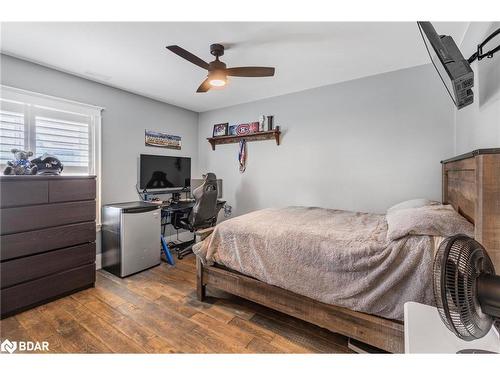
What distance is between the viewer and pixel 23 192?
1.94 metres

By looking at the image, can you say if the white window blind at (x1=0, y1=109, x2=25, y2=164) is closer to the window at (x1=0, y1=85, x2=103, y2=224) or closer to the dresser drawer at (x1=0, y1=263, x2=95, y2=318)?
the window at (x1=0, y1=85, x2=103, y2=224)

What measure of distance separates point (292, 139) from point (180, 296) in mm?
2512

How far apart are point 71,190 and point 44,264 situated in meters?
0.71

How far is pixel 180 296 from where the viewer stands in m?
2.25

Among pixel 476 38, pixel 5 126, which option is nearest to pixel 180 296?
pixel 5 126

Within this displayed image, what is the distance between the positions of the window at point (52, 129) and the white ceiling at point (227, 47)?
40cm

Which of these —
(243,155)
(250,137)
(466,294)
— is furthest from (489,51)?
(243,155)

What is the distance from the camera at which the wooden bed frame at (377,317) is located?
3.21 ft

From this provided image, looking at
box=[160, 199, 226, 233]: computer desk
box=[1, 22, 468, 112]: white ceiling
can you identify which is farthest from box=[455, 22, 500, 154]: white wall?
box=[160, 199, 226, 233]: computer desk

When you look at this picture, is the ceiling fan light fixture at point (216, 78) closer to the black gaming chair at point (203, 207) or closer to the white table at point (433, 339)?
the black gaming chair at point (203, 207)

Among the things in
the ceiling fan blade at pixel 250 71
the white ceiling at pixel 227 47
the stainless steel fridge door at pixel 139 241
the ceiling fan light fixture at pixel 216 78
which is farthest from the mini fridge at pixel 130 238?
the ceiling fan blade at pixel 250 71

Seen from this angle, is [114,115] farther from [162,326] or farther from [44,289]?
[162,326]

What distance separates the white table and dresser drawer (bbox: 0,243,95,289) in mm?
2770

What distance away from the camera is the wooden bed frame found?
0.98 m
